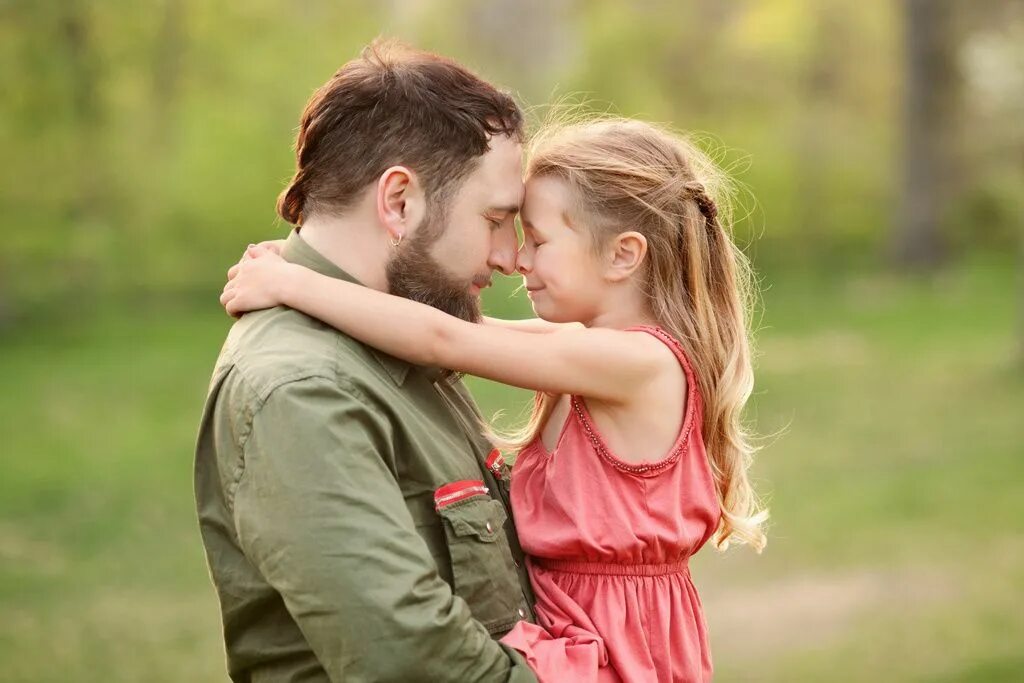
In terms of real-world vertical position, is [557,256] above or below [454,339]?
above

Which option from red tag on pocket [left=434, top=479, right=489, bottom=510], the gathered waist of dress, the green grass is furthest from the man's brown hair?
the green grass

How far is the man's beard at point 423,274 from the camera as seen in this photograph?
9.46 feet

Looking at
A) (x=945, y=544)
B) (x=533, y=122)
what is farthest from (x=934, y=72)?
(x=533, y=122)

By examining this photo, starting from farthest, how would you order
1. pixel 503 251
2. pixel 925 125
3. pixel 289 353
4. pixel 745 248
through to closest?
pixel 925 125 → pixel 745 248 → pixel 503 251 → pixel 289 353

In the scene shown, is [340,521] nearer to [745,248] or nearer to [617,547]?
[617,547]

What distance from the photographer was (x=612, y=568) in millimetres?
2906

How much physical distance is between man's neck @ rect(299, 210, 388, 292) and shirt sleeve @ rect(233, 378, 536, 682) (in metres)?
0.46

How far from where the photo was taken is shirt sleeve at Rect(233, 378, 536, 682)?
2.32m

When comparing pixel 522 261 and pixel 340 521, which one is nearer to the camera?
pixel 340 521

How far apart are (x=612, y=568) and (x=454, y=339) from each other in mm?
571

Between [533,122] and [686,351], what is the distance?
2.44ft

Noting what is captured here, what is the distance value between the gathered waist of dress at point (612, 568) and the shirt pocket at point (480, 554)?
0.16 meters

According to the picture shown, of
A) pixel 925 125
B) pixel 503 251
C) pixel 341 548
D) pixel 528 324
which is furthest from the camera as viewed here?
pixel 925 125

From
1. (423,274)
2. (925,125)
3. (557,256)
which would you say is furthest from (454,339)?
(925,125)
